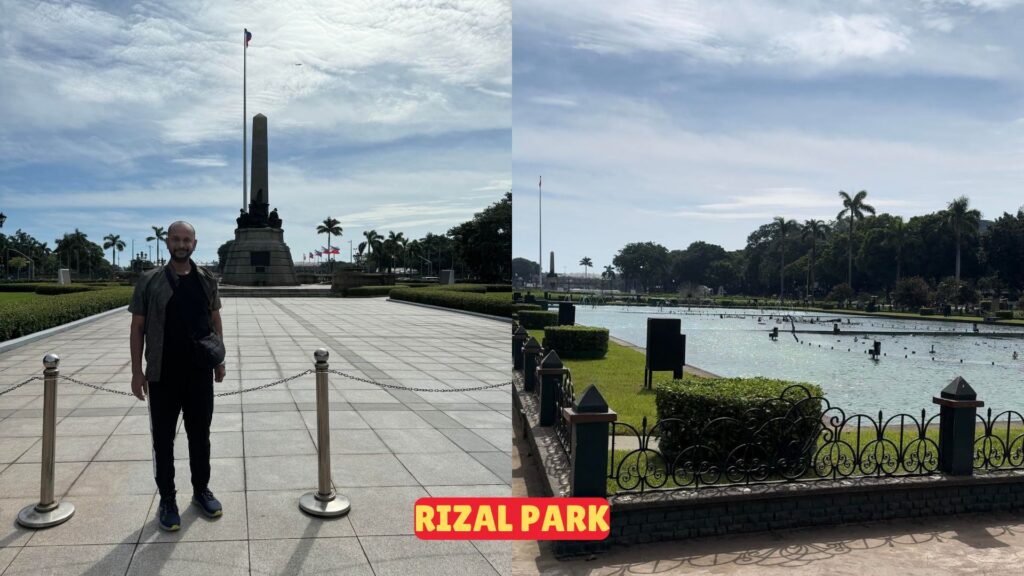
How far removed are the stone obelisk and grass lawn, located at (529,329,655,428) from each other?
107 ft

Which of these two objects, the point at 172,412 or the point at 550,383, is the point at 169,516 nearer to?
the point at 172,412

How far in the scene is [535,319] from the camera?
2283 centimetres

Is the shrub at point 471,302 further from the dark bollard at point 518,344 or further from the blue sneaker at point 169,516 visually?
the blue sneaker at point 169,516

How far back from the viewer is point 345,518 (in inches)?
172

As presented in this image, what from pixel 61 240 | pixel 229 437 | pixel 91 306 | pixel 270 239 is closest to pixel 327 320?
pixel 91 306

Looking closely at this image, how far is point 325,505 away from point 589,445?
1.84 m

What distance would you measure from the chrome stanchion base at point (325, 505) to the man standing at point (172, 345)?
0.53 meters

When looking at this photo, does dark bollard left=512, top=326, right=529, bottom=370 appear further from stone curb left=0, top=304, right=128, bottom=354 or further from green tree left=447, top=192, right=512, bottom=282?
green tree left=447, top=192, right=512, bottom=282

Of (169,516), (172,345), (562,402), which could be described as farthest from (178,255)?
(562,402)

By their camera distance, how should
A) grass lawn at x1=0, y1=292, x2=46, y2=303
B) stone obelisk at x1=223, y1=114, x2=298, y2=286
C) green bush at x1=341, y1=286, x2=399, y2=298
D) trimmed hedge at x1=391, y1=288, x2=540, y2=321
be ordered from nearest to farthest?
trimmed hedge at x1=391, y1=288, x2=540, y2=321, grass lawn at x1=0, y1=292, x2=46, y2=303, green bush at x1=341, y1=286, x2=399, y2=298, stone obelisk at x1=223, y1=114, x2=298, y2=286

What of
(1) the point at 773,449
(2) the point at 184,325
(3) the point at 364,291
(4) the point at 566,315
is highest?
(2) the point at 184,325

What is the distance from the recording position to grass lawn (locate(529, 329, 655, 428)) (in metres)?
9.70

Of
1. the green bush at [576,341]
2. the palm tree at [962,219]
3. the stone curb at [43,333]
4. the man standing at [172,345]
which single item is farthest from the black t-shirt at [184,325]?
the palm tree at [962,219]

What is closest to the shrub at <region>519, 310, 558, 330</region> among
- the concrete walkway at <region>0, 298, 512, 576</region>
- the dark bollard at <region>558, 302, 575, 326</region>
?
the dark bollard at <region>558, 302, 575, 326</region>
